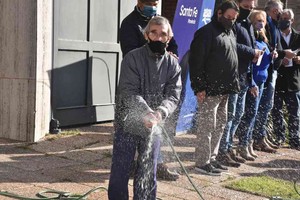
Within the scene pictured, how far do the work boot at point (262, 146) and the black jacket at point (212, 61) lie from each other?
7.13 ft

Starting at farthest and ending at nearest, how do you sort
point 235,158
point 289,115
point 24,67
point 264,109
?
point 289,115 → point 264,109 → point 235,158 → point 24,67

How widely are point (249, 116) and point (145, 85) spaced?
10.6ft

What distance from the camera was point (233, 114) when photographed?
7.04 metres

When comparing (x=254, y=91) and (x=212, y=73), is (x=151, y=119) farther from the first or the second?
(x=254, y=91)

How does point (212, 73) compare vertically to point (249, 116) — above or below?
above

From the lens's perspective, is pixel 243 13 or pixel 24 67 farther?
pixel 24 67

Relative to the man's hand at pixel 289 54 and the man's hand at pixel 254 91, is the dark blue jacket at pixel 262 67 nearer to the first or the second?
the man's hand at pixel 254 91

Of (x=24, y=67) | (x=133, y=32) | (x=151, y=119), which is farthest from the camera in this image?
(x=24, y=67)

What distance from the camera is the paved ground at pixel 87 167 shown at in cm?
569

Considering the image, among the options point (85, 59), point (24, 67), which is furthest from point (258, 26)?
point (24, 67)

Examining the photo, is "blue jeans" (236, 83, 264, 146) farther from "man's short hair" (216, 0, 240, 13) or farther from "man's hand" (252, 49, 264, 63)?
"man's short hair" (216, 0, 240, 13)

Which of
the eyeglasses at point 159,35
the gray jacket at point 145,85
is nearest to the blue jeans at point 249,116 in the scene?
the gray jacket at point 145,85

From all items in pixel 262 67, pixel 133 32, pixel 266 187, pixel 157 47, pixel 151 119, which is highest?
pixel 133 32

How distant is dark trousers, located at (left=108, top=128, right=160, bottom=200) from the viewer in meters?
4.63
